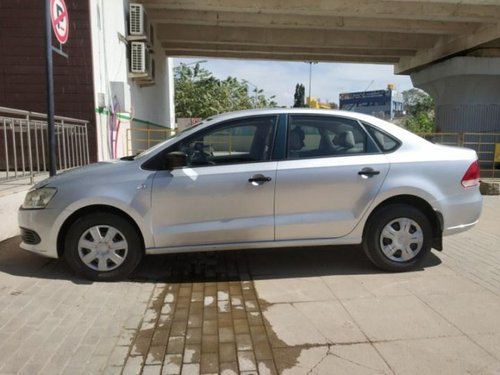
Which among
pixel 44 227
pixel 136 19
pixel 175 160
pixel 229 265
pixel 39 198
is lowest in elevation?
pixel 229 265

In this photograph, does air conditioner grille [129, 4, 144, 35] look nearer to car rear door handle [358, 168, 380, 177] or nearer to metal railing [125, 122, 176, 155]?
metal railing [125, 122, 176, 155]

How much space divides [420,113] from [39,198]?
2227 inches

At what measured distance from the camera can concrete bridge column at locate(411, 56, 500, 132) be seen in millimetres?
17844

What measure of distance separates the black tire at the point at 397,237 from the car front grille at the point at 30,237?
3283mm

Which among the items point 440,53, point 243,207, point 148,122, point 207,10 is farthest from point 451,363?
point 440,53

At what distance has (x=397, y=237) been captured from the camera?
4.92 m

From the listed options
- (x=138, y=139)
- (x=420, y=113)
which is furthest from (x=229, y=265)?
(x=420, y=113)

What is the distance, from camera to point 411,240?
4.94 meters

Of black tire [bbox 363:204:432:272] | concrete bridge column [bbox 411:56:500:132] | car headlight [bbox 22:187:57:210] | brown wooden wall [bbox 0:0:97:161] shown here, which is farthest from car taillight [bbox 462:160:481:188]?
concrete bridge column [bbox 411:56:500:132]

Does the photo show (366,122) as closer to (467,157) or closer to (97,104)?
(467,157)

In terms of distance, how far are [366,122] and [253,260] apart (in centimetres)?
199

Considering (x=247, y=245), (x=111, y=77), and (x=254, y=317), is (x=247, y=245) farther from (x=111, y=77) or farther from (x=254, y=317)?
(x=111, y=77)

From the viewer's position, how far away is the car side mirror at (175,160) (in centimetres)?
453

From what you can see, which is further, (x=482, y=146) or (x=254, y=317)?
(x=482, y=146)
